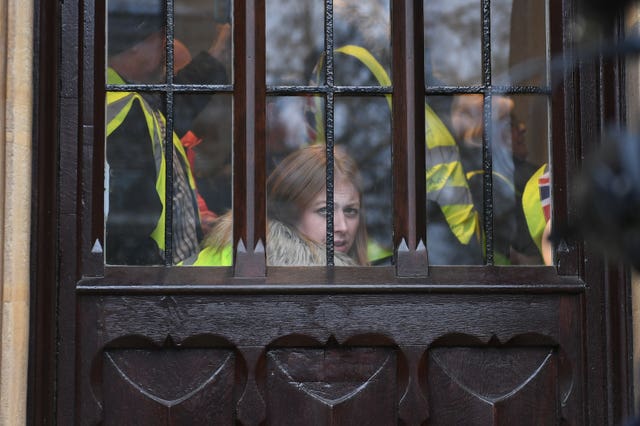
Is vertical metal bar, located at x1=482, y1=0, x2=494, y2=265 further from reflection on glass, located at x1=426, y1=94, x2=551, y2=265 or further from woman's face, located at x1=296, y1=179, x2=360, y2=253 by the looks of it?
woman's face, located at x1=296, y1=179, x2=360, y2=253

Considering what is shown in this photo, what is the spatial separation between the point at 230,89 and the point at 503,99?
2.72 feet

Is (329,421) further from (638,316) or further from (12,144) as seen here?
(12,144)

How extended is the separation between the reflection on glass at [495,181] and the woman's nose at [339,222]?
0.26m

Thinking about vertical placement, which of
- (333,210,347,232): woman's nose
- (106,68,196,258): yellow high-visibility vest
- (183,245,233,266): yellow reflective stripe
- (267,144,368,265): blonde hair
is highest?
(106,68,196,258): yellow high-visibility vest

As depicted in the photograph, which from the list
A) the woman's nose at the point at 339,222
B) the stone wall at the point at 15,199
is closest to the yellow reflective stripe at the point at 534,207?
the woman's nose at the point at 339,222

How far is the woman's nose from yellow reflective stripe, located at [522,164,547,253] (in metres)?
0.55

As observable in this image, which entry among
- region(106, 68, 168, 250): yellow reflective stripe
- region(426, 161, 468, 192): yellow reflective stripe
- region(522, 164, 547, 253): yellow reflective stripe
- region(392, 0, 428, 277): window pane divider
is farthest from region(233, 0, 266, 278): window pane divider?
region(522, 164, 547, 253): yellow reflective stripe

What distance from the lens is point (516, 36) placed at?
123 inches

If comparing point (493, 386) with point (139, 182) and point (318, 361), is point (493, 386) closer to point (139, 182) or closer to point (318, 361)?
point (318, 361)

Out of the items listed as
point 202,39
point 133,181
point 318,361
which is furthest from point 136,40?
point 318,361

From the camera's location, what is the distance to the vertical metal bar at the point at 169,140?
2.97 metres

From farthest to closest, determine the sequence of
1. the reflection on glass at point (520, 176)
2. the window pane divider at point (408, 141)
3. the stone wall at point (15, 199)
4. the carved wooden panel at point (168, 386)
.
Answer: the reflection on glass at point (520, 176) < the window pane divider at point (408, 141) < the carved wooden panel at point (168, 386) < the stone wall at point (15, 199)

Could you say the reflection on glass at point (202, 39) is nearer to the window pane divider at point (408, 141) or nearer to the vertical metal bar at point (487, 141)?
the window pane divider at point (408, 141)

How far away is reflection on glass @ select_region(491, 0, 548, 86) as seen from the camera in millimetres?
3125
